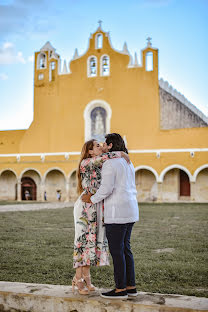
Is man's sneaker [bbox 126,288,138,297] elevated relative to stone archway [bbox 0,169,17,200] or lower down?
lower down

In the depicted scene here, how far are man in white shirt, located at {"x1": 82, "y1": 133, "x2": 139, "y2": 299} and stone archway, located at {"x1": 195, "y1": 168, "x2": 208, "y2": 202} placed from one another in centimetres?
2111

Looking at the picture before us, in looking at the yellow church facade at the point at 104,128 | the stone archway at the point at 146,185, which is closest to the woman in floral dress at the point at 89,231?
the yellow church facade at the point at 104,128

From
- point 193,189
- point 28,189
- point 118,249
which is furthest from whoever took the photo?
point 28,189

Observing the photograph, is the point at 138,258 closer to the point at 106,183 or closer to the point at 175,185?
the point at 106,183

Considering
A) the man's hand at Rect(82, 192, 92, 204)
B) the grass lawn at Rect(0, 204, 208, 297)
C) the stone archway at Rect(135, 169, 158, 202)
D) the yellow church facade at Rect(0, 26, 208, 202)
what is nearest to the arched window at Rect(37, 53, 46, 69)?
the yellow church facade at Rect(0, 26, 208, 202)

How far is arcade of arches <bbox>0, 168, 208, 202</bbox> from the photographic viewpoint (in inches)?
944

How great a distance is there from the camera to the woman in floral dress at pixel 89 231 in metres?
3.46

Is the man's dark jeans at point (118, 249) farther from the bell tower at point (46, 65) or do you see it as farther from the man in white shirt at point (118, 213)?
the bell tower at point (46, 65)

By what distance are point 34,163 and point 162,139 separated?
9.62m

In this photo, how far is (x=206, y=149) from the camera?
75.9 feet

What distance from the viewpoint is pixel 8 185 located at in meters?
28.9

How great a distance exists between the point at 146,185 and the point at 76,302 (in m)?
22.2

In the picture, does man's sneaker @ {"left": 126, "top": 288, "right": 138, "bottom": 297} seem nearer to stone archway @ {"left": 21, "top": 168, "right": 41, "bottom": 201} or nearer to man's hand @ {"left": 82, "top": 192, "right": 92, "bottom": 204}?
man's hand @ {"left": 82, "top": 192, "right": 92, "bottom": 204}

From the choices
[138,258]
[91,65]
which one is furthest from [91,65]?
[138,258]
